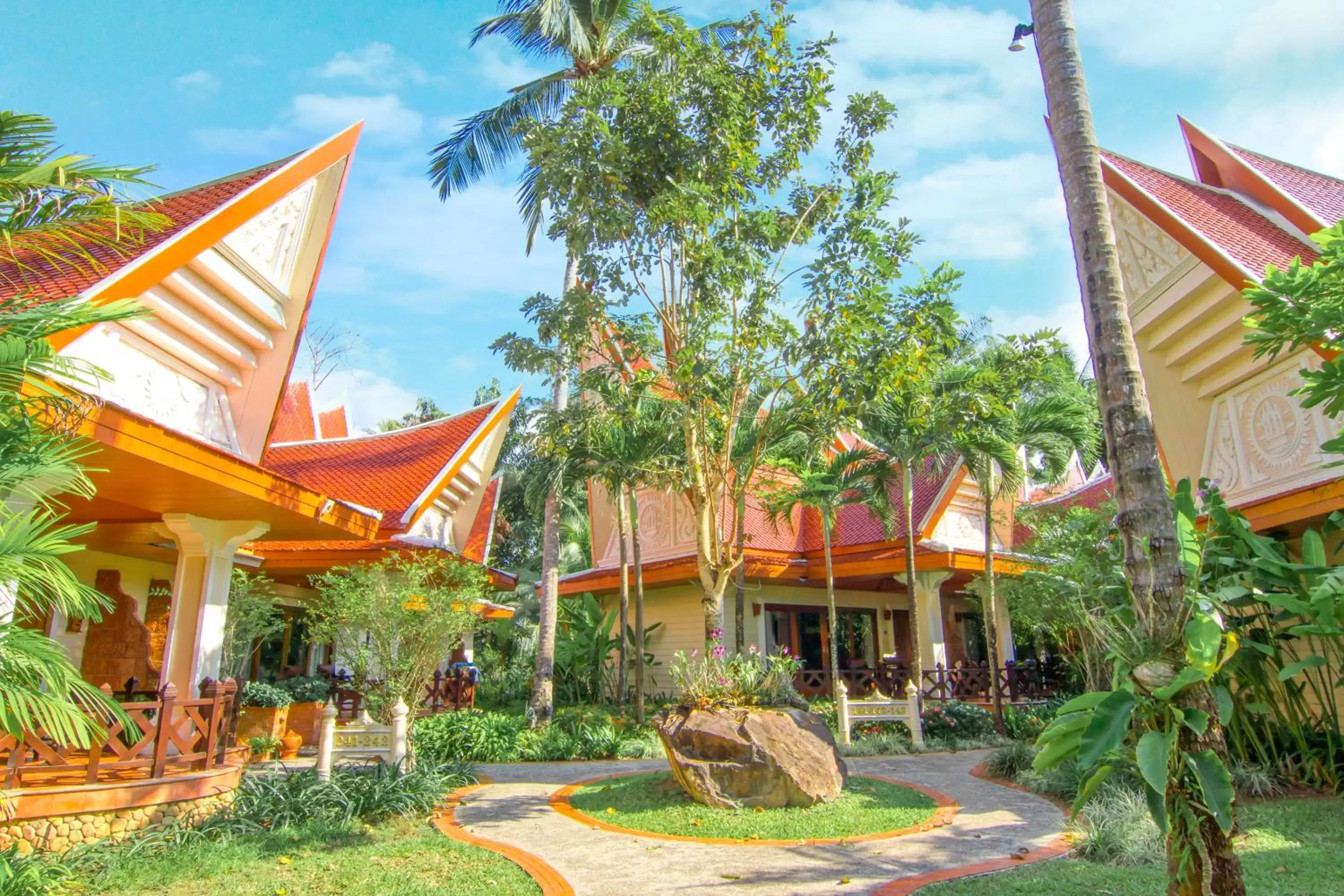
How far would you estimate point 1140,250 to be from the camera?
1143cm

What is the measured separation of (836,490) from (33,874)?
42.7 feet

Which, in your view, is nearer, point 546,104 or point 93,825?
point 93,825

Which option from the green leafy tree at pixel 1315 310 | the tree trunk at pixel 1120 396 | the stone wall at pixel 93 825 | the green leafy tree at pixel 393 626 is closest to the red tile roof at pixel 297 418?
the green leafy tree at pixel 393 626

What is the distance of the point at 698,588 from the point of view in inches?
781

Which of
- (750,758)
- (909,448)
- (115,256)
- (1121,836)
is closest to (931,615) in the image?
(909,448)

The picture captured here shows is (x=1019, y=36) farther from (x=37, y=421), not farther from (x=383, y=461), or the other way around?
(x=383, y=461)

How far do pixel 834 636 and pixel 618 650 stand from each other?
6.32 m

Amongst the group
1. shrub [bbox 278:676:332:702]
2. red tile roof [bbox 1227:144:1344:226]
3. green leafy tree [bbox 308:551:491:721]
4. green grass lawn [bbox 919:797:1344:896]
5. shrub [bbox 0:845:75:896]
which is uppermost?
red tile roof [bbox 1227:144:1344:226]

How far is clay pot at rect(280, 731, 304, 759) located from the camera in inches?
503

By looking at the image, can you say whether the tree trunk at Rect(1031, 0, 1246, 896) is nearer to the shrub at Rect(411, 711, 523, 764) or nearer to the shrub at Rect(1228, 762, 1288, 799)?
the shrub at Rect(1228, 762, 1288, 799)

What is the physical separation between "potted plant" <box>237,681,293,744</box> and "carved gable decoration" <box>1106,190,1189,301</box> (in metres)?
13.6

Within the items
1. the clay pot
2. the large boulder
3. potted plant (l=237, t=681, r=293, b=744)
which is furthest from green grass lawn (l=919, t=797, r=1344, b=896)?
potted plant (l=237, t=681, r=293, b=744)

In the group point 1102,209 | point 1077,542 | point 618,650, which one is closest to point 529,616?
point 618,650

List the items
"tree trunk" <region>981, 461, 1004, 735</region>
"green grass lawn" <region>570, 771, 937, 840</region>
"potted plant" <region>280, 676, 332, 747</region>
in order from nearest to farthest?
"green grass lawn" <region>570, 771, 937, 840</region> < "potted plant" <region>280, 676, 332, 747</region> < "tree trunk" <region>981, 461, 1004, 735</region>
